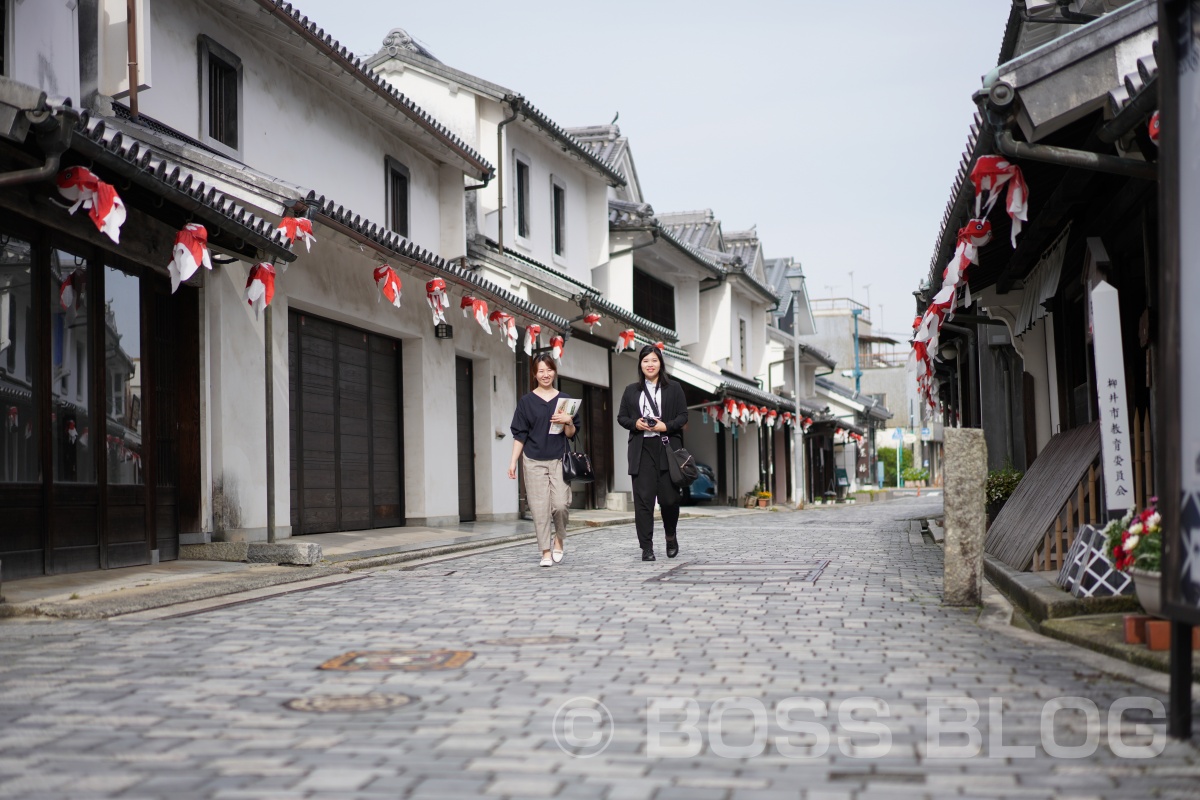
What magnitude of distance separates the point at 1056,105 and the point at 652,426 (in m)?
6.03

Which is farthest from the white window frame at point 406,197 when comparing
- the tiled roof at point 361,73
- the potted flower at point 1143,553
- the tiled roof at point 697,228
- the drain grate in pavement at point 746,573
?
the tiled roof at point 697,228

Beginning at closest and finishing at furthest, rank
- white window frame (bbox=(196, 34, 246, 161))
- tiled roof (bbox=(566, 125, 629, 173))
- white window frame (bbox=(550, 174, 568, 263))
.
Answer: white window frame (bbox=(196, 34, 246, 161)), white window frame (bbox=(550, 174, 568, 263)), tiled roof (bbox=(566, 125, 629, 173))

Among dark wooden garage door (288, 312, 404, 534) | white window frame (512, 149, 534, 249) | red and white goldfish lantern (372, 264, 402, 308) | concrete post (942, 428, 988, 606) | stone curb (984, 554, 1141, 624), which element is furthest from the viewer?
white window frame (512, 149, 534, 249)

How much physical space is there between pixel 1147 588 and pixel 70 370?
822 centimetres

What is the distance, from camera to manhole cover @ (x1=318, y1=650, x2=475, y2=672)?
6059mm

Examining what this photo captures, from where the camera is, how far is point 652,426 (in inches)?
497

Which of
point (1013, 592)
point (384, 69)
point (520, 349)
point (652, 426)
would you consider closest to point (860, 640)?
point (1013, 592)

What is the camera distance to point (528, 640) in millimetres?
6918

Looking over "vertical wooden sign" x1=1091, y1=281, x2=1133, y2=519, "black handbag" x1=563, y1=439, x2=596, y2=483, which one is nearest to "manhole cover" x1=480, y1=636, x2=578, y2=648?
"vertical wooden sign" x1=1091, y1=281, x2=1133, y2=519

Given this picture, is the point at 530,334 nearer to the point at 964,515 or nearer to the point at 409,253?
the point at 409,253

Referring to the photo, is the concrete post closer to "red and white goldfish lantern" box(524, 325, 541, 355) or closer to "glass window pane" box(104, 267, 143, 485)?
"glass window pane" box(104, 267, 143, 485)

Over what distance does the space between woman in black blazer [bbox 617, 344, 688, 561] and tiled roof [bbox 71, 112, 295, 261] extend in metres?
3.74

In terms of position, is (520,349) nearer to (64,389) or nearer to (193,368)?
(193,368)

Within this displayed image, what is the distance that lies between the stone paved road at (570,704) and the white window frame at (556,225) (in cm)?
1668
